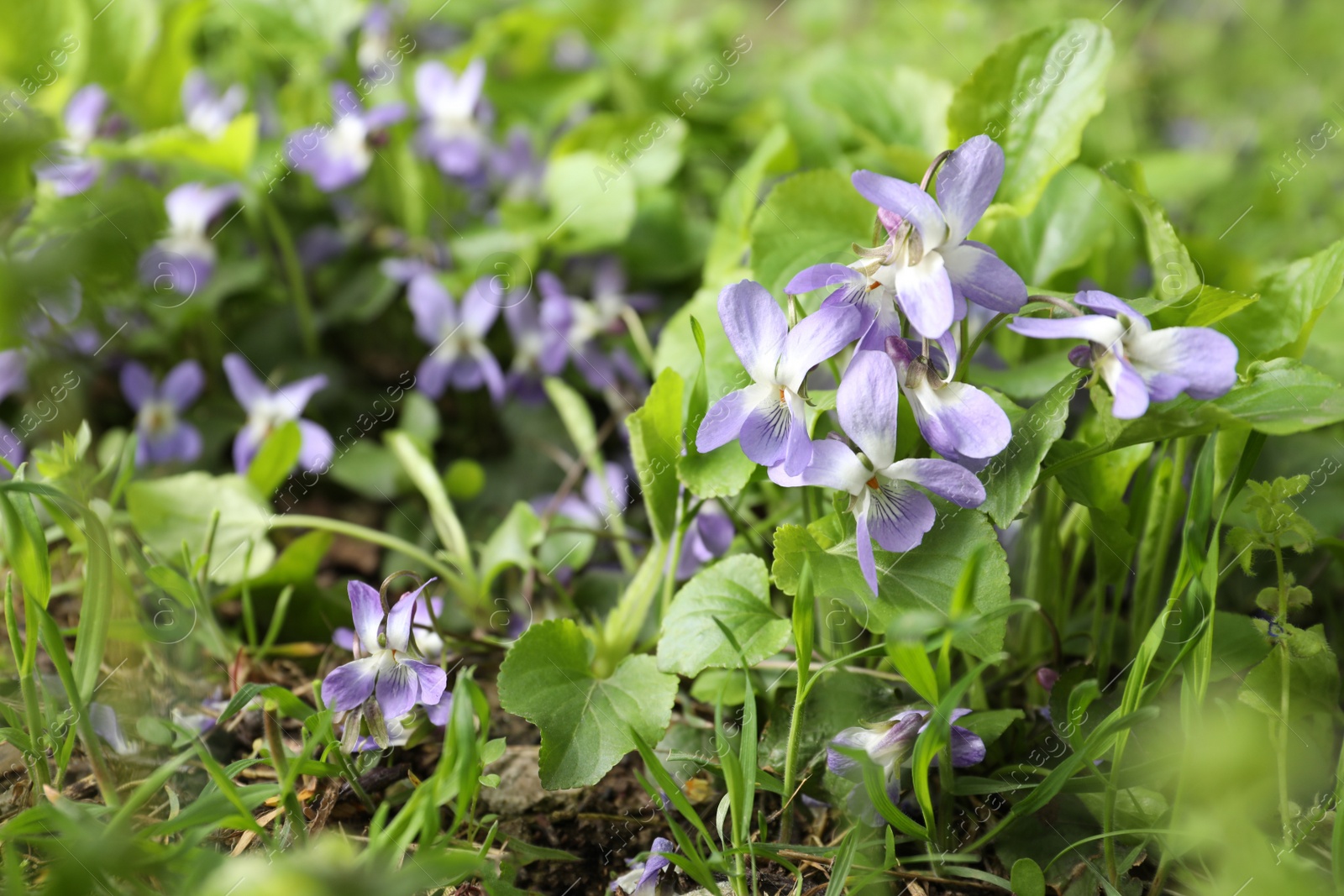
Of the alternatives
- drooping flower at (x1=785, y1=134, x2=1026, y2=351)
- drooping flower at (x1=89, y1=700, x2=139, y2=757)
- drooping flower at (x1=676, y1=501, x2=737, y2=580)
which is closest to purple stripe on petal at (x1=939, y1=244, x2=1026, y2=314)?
drooping flower at (x1=785, y1=134, x2=1026, y2=351)

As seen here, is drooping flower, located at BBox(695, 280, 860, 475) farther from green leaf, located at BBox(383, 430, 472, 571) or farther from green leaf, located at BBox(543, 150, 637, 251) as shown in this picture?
green leaf, located at BBox(543, 150, 637, 251)

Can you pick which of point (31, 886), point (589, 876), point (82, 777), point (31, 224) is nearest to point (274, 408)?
point (31, 224)

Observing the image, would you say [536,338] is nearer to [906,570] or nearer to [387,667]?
[387,667]

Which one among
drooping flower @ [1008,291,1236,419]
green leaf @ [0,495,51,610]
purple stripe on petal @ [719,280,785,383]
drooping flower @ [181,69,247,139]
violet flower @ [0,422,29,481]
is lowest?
violet flower @ [0,422,29,481]

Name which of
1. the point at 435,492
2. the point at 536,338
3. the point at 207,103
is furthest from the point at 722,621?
the point at 207,103

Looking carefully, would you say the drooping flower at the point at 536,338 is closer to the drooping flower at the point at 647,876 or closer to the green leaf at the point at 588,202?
the green leaf at the point at 588,202

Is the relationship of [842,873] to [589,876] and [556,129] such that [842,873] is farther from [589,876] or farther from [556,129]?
[556,129]
